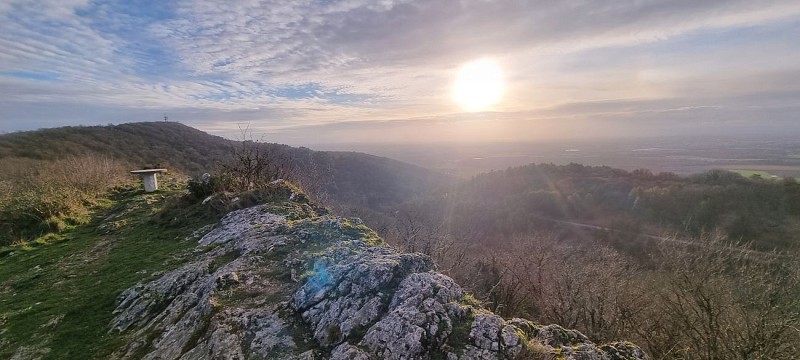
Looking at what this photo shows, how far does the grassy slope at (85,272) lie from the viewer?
4934 mm

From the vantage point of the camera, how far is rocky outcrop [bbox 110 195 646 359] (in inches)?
148

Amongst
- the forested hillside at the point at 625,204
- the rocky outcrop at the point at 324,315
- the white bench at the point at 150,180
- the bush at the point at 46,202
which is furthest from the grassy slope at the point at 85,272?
the forested hillside at the point at 625,204

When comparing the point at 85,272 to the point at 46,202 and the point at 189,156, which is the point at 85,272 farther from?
the point at 189,156

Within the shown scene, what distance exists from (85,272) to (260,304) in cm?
479

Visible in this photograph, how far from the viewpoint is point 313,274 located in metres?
5.17

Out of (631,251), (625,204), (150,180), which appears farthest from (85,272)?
(625,204)

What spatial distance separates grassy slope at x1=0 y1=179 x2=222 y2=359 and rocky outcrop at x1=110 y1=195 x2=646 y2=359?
416 mm

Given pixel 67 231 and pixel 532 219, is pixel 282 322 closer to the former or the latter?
pixel 67 231

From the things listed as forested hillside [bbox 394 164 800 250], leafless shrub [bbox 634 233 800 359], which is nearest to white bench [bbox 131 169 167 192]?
leafless shrub [bbox 634 233 800 359]

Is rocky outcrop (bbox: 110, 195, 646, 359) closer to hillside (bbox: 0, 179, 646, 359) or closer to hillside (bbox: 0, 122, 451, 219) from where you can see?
hillside (bbox: 0, 179, 646, 359)

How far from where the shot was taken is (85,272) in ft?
23.4

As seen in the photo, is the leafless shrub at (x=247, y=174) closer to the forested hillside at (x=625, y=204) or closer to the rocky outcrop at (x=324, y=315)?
the rocky outcrop at (x=324, y=315)

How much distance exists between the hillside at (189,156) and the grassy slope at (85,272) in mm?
5651

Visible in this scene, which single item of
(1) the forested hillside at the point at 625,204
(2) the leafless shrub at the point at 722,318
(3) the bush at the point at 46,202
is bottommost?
(1) the forested hillside at the point at 625,204
